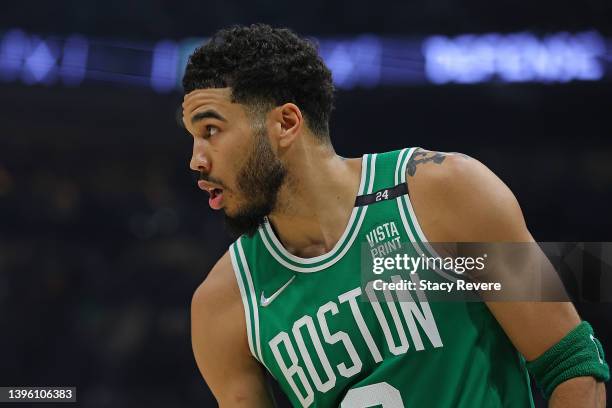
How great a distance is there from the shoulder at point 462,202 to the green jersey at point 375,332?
4cm

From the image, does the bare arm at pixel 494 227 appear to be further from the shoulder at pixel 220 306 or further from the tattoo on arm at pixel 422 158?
the shoulder at pixel 220 306

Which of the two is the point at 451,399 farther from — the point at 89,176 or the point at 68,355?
the point at 89,176

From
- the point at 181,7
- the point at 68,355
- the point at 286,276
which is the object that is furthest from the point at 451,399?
the point at 181,7

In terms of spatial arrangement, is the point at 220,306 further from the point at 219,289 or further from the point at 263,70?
the point at 263,70

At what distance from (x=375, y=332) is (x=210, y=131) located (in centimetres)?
63

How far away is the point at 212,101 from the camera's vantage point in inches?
78.4

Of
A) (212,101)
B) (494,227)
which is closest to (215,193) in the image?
(212,101)

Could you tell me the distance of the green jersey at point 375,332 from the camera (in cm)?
189

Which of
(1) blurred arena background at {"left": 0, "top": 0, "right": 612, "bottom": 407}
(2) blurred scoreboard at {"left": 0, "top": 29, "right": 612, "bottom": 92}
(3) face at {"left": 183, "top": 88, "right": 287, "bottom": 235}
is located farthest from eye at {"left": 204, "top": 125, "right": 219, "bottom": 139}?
(2) blurred scoreboard at {"left": 0, "top": 29, "right": 612, "bottom": 92}

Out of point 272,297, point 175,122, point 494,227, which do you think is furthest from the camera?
point 175,122

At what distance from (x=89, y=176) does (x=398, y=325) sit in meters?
5.09

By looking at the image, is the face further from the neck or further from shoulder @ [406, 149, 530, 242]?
shoulder @ [406, 149, 530, 242]

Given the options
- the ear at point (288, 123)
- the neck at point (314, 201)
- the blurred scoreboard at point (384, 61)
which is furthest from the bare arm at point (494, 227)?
the blurred scoreboard at point (384, 61)

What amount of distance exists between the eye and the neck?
0.19 m
